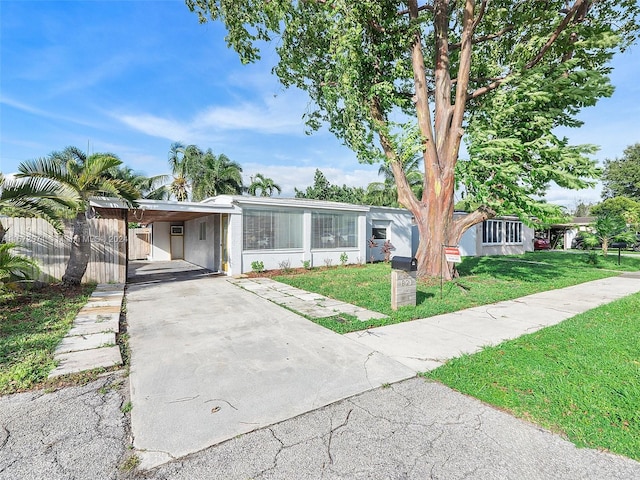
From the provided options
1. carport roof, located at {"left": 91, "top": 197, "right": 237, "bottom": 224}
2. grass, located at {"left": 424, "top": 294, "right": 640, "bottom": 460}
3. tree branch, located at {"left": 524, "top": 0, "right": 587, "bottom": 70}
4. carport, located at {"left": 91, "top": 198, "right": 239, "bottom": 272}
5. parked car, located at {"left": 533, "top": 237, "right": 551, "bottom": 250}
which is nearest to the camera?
grass, located at {"left": 424, "top": 294, "right": 640, "bottom": 460}

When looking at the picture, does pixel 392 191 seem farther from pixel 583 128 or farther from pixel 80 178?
pixel 80 178

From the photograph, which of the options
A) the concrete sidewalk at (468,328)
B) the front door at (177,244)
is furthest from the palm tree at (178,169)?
the concrete sidewalk at (468,328)

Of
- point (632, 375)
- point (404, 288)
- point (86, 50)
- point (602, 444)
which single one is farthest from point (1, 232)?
point (632, 375)

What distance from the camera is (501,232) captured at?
20391 mm

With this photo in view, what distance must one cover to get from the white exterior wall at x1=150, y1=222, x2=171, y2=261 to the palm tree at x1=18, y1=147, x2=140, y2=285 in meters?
9.72

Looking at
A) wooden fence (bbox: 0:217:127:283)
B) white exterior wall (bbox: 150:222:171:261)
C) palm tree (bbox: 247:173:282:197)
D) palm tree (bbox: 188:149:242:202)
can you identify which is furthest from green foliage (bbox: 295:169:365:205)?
wooden fence (bbox: 0:217:127:283)

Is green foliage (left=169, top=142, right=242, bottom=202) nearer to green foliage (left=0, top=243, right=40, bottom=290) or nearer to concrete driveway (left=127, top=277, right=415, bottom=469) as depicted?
green foliage (left=0, top=243, right=40, bottom=290)

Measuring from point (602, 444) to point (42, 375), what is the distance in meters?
5.28

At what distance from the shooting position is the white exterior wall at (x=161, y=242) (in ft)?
57.4

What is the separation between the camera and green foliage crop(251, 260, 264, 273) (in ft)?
36.7

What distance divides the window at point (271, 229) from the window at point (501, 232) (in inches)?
536

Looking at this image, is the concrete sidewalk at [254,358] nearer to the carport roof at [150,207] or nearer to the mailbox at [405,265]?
the mailbox at [405,265]

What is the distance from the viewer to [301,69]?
1090 centimetres

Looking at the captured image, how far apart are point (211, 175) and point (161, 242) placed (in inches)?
319
